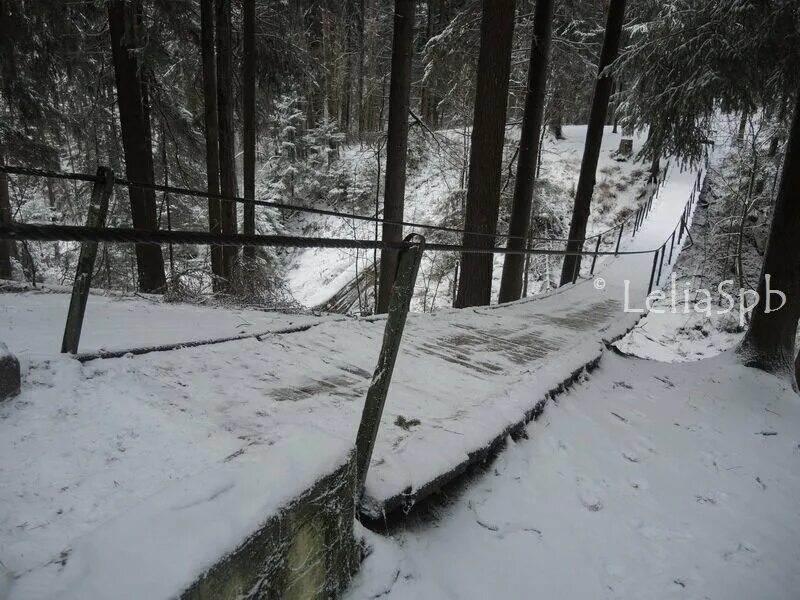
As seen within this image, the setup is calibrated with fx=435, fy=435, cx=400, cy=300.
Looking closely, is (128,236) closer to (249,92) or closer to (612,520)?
(612,520)

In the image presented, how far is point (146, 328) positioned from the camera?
11.5ft

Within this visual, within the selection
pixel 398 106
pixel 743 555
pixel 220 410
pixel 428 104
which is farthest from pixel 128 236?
pixel 428 104

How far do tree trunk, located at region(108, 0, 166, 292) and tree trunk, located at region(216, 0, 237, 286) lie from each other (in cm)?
138

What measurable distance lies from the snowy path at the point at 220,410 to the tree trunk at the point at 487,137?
114 inches

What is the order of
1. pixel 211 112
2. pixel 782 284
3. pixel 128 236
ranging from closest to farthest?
pixel 128 236 → pixel 782 284 → pixel 211 112

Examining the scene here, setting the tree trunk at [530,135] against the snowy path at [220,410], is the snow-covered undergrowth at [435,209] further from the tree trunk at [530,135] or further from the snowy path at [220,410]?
the snowy path at [220,410]

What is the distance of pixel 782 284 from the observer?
16.6 ft

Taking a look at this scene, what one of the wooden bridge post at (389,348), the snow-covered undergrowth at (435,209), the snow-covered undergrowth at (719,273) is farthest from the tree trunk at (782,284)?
the snow-covered undergrowth at (435,209)

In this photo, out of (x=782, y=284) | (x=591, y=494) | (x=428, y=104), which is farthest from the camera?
(x=428, y=104)

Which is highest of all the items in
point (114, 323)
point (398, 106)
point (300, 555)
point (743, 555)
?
point (398, 106)

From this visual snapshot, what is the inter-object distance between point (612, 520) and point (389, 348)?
1668 mm

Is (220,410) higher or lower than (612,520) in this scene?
higher

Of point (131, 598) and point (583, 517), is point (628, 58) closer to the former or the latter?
point (583, 517)

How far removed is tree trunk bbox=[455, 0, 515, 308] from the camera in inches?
257
